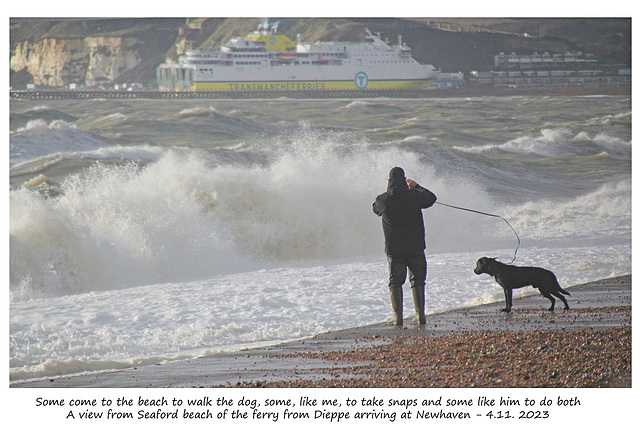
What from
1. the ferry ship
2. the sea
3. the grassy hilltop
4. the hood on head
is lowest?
the sea

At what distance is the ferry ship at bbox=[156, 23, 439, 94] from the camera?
779 cm

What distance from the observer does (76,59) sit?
759cm

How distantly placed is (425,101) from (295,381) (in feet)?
24.8

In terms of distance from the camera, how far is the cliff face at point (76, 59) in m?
6.96

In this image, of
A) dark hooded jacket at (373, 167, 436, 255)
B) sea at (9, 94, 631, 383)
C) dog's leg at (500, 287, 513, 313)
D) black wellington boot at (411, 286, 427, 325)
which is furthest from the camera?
sea at (9, 94, 631, 383)

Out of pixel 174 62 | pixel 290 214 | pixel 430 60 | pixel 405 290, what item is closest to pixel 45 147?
pixel 174 62

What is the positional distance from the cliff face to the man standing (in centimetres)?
496

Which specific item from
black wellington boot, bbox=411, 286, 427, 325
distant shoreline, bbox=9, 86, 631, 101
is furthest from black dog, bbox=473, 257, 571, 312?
distant shoreline, bbox=9, 86, 631, 101

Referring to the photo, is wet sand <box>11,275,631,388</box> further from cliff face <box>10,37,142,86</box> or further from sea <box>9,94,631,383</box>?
cliff face <box>10,37,142,86</box>

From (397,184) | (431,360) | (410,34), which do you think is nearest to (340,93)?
(410,34)

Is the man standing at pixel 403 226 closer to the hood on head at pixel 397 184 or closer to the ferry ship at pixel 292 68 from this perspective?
the hood on head at pixel 397 184

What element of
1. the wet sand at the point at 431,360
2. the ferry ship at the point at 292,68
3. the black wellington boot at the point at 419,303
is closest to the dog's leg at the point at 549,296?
the wet sand at the point at 431,360

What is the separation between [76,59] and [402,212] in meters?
5.92

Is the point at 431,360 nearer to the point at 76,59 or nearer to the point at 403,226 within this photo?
the point at 403,226
